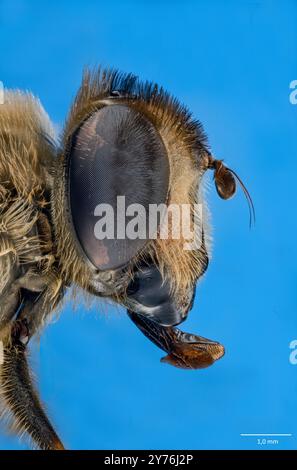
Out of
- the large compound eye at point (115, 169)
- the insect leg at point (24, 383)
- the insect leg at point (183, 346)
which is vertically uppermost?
the large compound eye at point (115, 169)

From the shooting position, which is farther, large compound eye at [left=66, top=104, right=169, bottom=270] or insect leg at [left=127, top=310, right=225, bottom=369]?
insect leg at [left=127, top=310, right=225, bottom=369]

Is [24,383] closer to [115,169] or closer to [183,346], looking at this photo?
[183,346]

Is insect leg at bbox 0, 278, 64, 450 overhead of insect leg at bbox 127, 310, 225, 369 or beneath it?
beneath

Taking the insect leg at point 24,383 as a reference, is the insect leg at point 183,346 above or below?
above

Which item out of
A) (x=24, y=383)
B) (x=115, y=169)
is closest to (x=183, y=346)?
(x=24, y=383)

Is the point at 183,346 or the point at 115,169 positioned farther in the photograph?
the point at 183,346
